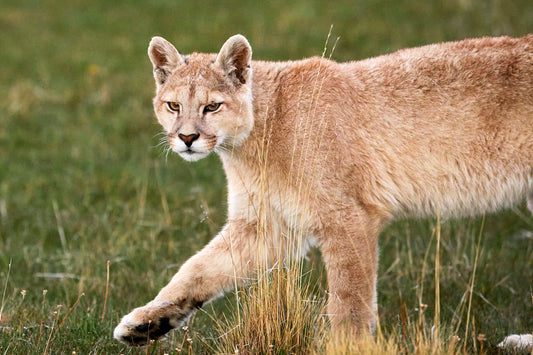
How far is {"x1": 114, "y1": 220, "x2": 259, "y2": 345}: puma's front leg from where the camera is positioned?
4.73 meters

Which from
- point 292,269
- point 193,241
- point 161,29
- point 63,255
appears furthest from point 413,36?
point 292,269

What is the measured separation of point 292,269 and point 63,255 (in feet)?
10.7

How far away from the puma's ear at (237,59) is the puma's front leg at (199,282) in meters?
1.04

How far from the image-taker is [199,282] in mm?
4988

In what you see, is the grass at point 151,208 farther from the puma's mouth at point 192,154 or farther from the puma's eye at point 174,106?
the puma's eye at point 174,106

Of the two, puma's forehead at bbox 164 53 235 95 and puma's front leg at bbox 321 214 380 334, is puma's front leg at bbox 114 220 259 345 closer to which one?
puma's front leg at bbox 321 214 380 334

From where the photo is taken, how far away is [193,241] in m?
6.86

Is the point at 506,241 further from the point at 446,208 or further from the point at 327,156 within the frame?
the point at 327,156

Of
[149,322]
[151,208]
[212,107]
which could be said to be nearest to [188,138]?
[212,107]

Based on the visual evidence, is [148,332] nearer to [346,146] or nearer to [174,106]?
[174,106]

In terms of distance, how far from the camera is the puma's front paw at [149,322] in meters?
4.63

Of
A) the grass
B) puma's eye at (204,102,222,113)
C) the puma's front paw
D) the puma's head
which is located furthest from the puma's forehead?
the puma's front paw

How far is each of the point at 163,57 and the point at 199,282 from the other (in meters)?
1.63

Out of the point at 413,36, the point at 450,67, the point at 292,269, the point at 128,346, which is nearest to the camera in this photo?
the point at 292,269
